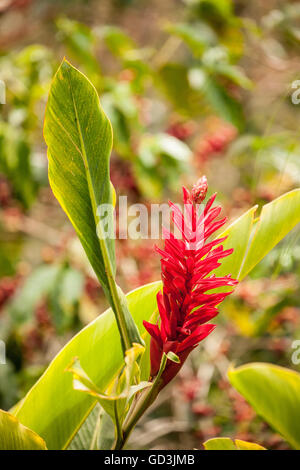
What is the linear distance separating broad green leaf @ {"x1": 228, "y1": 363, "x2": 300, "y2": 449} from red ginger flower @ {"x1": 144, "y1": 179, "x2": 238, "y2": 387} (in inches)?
6.9

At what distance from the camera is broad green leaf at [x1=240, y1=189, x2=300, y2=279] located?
412 millimetres

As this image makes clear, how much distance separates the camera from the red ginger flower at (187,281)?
0.34 m

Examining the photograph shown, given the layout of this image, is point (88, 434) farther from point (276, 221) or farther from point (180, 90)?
point (180, 90)

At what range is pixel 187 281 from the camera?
0.35 meters

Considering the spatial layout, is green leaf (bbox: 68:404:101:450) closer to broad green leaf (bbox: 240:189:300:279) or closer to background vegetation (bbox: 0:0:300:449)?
broad green leaf (bbox: 240:189:300:279)

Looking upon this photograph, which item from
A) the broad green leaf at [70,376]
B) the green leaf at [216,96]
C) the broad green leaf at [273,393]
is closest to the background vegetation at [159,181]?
the green leaf at [216,96]

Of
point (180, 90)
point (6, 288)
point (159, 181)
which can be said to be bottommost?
point (6, 288)

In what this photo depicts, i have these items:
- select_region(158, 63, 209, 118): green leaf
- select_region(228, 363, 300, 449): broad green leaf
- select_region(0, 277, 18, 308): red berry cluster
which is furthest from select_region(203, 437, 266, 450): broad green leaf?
select_region(158, 63, 209, 118): green leaf

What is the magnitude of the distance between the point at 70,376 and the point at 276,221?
0.79 feet

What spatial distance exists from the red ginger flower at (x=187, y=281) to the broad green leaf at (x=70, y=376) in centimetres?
8

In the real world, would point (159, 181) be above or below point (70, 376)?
above

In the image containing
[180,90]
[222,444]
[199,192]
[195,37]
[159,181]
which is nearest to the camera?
[199,192]

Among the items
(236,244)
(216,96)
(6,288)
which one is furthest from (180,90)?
(236,244)
